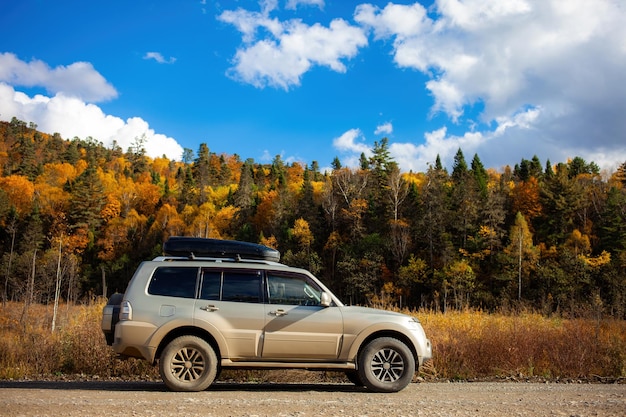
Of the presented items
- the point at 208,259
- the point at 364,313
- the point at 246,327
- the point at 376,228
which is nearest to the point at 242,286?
the point at 246,327

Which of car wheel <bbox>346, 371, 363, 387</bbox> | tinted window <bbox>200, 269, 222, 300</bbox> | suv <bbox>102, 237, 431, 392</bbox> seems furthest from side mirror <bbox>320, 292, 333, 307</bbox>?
car wheel <bbox>346, 371, 363, 387</bbox>

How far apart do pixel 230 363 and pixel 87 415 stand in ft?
8.67

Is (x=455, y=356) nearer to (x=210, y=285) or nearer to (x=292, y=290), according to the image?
(x=292, y=290)

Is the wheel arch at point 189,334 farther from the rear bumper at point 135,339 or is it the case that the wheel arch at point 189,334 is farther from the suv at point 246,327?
the rear bumper at point 135,339

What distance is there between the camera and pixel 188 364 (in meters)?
8.86

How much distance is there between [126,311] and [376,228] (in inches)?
2955

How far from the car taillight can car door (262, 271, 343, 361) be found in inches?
85.6

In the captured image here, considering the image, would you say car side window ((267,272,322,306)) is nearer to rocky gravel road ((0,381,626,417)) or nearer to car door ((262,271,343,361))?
car door ((262,271,343,361))

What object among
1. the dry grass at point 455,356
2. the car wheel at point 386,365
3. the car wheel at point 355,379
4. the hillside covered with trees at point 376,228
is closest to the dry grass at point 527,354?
the dry grass at point 455,356

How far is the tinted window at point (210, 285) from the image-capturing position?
9125 millimetres

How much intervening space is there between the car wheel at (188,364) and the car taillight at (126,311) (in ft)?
2.57

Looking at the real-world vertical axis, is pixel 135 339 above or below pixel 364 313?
below

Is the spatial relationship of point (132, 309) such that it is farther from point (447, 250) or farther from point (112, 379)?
point (447, 250)

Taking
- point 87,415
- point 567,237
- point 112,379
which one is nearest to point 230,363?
point 87,415
